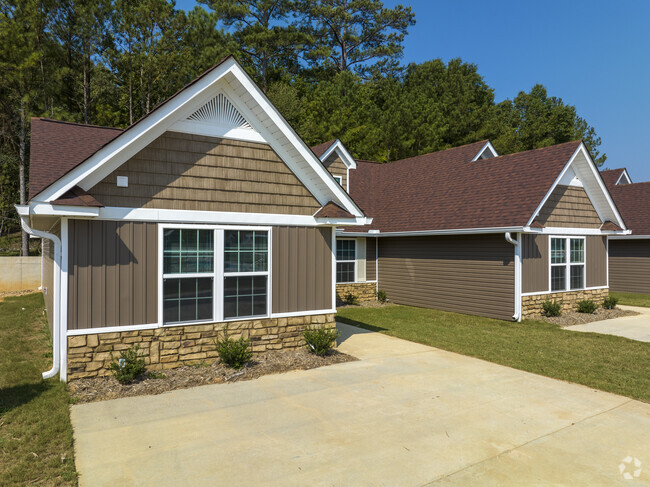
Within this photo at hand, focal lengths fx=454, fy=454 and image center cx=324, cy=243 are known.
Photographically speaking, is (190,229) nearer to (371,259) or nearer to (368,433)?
(368,433)

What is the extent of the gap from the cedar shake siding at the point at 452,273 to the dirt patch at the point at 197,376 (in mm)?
6368

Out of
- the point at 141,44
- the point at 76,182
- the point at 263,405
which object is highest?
the point at 141,44

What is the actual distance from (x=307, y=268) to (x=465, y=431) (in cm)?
444

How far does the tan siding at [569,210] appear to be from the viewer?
13.6 meters

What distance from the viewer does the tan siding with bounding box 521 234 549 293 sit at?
42.1ft

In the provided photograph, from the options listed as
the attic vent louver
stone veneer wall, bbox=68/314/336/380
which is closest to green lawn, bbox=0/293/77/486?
stone veneer wall, bbox=68/314/336/380

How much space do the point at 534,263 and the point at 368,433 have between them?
9.82m

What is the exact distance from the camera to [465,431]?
526 centimetres

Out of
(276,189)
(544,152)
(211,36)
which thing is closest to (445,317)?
(544,152)

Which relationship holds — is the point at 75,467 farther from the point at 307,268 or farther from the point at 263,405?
the point at 307,268

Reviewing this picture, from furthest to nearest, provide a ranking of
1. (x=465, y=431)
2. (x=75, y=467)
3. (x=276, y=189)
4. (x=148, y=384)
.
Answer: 1. (x=276, y=189)
2. (x=148, y=384)
3. (x=465, y=431)
4. (x=75, y=467)

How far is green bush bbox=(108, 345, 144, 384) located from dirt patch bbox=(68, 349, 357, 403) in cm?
10

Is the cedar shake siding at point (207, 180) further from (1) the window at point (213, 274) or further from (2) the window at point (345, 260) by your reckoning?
(2) the window at point (345, 260)

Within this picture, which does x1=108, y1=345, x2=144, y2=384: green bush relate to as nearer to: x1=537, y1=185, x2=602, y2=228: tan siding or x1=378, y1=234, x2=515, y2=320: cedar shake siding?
x1=378, y1=234, x2=515, y2=320: cedar shake siding
